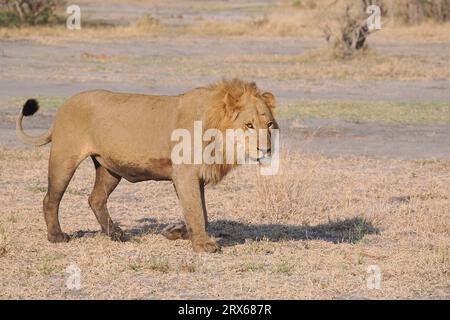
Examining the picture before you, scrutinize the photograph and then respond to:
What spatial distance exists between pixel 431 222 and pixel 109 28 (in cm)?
2606

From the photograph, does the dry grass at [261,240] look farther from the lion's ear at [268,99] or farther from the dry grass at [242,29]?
the dry grass at [242,29]

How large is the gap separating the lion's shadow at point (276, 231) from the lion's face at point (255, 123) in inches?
44.2

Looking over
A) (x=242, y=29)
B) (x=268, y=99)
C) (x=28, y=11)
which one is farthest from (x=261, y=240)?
(x=28, y=11)

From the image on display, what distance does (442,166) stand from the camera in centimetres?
1268

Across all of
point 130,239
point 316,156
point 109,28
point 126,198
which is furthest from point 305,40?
point 130,239

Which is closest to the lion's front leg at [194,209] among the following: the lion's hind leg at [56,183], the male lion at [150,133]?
the male lion at [150,133]

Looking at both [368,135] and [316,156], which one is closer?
[316,156]

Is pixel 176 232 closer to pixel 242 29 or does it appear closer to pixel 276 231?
pixel 276 231

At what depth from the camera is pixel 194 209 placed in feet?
25.8

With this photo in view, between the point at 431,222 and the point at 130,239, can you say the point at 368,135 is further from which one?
the point at 130,239

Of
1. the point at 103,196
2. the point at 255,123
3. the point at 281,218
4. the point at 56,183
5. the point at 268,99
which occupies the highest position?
the point at 268,99

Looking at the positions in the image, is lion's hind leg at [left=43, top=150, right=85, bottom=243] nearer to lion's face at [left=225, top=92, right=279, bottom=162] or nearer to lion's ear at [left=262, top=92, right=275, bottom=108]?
lion's face at [left=225, top=92, right=279, bottom=162]

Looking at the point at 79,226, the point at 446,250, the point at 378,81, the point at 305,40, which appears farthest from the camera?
the point at 305,40

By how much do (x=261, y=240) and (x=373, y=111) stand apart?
9520 millimetres
